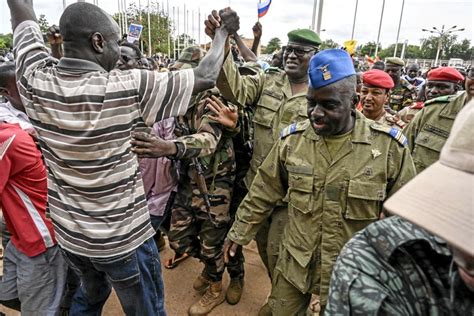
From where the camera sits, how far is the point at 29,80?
5.18 feet

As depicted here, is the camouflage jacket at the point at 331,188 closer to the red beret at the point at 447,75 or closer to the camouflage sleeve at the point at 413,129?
the camouflage sleeve at the point at 413,129

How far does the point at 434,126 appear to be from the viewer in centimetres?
284

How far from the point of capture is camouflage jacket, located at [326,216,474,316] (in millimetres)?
736

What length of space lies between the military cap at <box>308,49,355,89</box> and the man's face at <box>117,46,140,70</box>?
1.99 m

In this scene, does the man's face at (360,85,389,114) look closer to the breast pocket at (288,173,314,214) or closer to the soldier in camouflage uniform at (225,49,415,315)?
the soldier in camouflage uniform at (225,49,415,315)

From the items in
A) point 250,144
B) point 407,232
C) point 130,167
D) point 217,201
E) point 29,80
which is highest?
point 29,80

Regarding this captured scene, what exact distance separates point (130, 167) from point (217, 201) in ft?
3.67

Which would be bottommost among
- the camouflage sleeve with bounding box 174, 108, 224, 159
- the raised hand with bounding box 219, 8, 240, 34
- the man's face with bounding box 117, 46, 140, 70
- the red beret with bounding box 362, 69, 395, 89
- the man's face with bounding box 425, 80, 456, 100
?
the camouflage sleeve with bounding box 174, 108, 224, 159

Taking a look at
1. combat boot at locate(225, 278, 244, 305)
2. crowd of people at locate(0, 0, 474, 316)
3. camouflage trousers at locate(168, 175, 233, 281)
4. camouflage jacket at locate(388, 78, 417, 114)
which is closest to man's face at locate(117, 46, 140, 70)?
→ crowd of people at locate(0, 0, 474, 316)

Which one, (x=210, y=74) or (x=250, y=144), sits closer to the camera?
(x=210, y=74)

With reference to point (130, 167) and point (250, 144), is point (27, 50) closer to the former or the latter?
point (130, 167)

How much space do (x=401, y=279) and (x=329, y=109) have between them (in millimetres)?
1096

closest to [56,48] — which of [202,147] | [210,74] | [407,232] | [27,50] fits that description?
[27,50]

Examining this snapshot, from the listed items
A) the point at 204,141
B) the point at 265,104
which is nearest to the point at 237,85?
the point at 265,104
